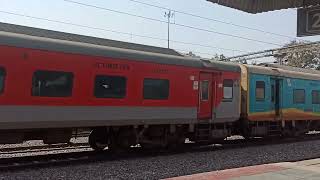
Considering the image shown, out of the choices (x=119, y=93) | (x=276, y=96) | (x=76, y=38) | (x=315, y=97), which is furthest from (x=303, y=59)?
(x=76, y=38)

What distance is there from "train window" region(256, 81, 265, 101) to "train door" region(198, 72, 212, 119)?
4.12m

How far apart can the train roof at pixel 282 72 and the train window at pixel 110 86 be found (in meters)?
7.72

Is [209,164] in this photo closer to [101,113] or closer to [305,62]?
[101,113]

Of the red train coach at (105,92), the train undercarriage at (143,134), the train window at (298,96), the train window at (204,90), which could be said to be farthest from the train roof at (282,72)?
the train window at (204,90)

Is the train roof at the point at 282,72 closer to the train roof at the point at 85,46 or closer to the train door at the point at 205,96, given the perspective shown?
the train door at the point at 205,96

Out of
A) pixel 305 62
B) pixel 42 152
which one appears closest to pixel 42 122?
pixel 42 152

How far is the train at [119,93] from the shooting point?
458 inches

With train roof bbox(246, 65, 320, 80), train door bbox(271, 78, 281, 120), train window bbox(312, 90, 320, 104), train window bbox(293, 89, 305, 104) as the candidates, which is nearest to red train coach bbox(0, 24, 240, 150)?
train roof bbox(246, 65, 320, 80)

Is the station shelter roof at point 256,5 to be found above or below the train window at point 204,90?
above

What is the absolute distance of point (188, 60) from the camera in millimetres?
16031

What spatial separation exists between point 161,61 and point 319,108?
41.5 feet

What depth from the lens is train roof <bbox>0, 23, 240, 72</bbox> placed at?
38.0 ft

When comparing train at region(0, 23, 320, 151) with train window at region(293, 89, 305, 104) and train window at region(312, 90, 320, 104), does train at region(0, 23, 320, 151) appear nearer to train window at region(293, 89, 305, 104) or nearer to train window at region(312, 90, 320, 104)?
train window at region(293, 89, 305, 104)

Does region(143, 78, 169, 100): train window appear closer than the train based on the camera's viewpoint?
No
